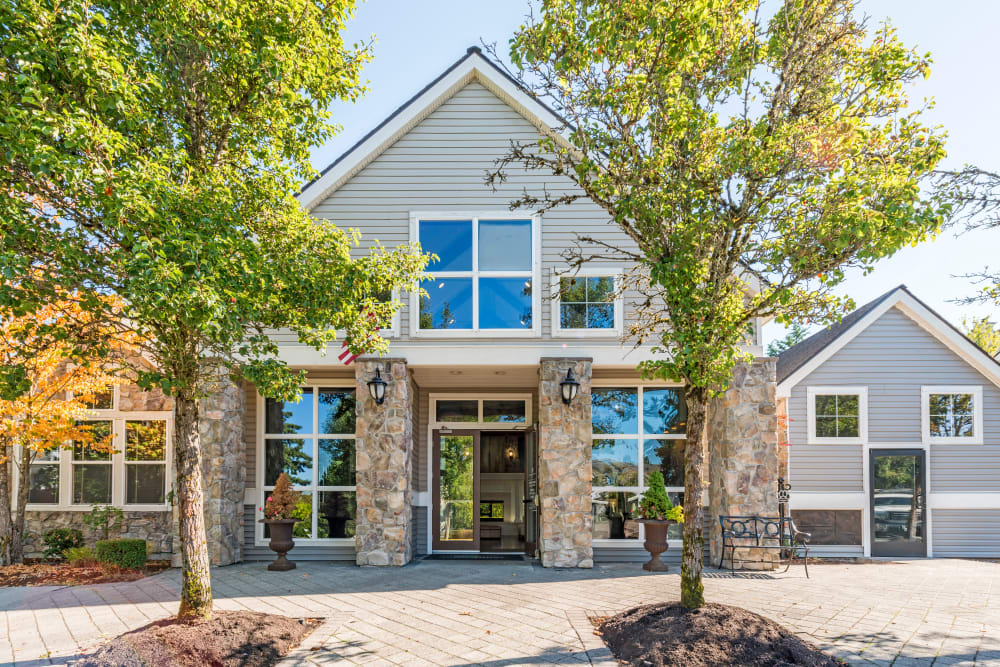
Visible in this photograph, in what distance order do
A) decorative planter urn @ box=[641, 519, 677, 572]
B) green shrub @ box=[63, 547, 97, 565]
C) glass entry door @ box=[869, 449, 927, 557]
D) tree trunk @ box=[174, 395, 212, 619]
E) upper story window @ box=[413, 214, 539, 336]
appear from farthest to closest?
glass entry door @ box=[869, 449, 927, 557], upper story window @ box=[413, 214, 539, 336], green shrub @ box=[63, 547, 97, 565], decorative planter urn @ box=[641, 519, 677, 572], tree trunk @ box=[174, 395, 212, 619]

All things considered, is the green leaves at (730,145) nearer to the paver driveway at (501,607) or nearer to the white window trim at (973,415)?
the paver driveway at (501,607)

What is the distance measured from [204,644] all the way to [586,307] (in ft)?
21.4

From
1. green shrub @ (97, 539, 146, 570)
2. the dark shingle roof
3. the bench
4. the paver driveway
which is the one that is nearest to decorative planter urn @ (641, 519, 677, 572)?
the paver driveway

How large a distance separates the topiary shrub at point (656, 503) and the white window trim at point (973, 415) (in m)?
5.83

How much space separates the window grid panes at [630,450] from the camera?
10.4 m

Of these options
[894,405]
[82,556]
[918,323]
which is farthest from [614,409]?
[82,556]

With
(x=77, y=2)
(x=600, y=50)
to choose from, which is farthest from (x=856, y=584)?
(x=77, y=2)

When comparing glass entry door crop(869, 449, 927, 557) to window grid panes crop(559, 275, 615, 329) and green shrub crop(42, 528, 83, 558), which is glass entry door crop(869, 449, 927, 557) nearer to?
window grid panes crop(559, 275, 615, 329)

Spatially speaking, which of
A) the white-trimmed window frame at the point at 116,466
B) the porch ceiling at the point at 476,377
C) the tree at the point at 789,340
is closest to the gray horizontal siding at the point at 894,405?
the porch ceiling at the point at 476,377

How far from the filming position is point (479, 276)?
9867 millimetres

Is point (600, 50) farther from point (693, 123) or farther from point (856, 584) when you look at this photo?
point (856, 584)

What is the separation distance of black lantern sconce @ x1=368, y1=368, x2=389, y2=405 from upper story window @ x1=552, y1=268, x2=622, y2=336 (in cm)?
256

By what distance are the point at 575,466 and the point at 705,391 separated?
3.70 m

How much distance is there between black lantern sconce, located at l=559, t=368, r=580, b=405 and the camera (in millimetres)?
9367
